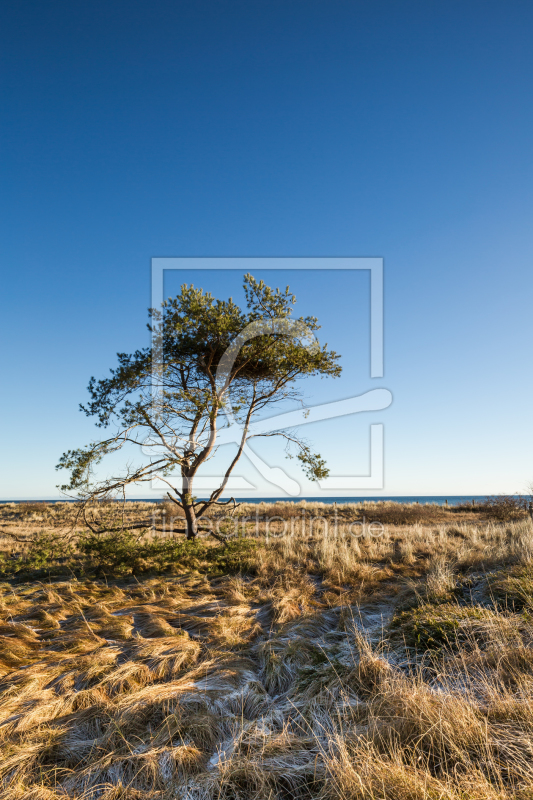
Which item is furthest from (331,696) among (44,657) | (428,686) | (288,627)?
(44,657)

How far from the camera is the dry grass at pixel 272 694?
2.46 meters

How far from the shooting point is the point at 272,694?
4.01m

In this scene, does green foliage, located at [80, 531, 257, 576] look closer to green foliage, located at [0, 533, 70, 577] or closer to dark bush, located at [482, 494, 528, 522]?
green foliage, located at [0, 533, 70, 577]

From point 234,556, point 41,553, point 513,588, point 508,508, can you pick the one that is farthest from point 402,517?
point 41,553

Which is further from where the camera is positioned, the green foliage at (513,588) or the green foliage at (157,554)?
the green foliage at (157,554)

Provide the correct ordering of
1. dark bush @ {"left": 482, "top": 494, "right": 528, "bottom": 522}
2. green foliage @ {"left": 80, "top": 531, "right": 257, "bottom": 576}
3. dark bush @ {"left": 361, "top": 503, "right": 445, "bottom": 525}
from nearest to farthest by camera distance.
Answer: green foliage @ {"left": 80, "top": 531, "right": 257, "bottom": 576}, dark bush @ {"left": 482, "top": 494, "right": 528, "bottom": 522}, dark bush @ {"left": 361, "top": 503, "right": 445, "bottom": 525}

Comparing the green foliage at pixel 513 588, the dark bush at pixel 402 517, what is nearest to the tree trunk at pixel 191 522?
the green foliage at pixel 513 588

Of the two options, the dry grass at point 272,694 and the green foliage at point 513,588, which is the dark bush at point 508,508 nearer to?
the dry grass at point 272,694

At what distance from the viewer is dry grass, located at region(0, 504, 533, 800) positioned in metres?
2.46

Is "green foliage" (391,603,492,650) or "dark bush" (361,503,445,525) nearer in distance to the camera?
"green foliage" (391,603,492,650)

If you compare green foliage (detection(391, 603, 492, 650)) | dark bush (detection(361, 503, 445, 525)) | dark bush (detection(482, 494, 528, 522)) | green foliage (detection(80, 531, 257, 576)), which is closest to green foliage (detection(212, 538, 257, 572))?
green foliage (detection(80, 531, 257, 576))

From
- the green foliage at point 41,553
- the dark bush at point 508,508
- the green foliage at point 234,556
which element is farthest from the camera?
the dark bush at point 508,508

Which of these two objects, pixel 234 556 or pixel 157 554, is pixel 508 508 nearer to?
pixel 234 556

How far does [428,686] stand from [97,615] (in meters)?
5.47
